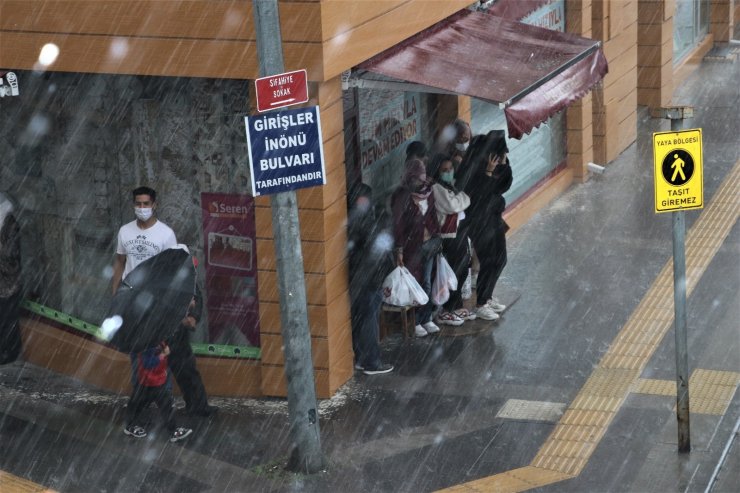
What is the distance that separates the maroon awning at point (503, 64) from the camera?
38.0 ft

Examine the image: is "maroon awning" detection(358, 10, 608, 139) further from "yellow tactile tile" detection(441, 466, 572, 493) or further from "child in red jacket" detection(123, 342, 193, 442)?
"yellow tactile tile" detection(441, 466, 572, 493)

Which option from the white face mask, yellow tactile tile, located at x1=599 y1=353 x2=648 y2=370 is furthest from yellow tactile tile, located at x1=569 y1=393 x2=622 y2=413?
the white face mask

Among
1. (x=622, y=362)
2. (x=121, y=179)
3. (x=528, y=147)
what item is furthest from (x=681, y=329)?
(x=528, y=147)

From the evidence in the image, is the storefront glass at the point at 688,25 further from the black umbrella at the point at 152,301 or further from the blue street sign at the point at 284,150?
the blue street sign at the point at 284,150

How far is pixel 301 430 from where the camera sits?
990 centimetres

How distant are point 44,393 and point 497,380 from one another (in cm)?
381

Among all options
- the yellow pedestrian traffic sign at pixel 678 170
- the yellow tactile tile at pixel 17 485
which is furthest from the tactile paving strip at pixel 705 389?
the yellow tactile tile at pixel 17 485

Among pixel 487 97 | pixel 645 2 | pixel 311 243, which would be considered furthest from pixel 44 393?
pixel 645 2

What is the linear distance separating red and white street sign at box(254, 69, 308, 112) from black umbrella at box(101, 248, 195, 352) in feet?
5.84

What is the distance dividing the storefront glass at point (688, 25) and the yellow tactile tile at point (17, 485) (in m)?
15.7

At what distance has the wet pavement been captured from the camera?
985cm

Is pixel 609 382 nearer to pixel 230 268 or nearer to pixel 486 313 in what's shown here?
Answer: pixel 486 313

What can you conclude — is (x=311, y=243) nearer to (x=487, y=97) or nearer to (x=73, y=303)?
(x=487, y=97)

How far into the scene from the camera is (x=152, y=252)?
1075 centimetres
